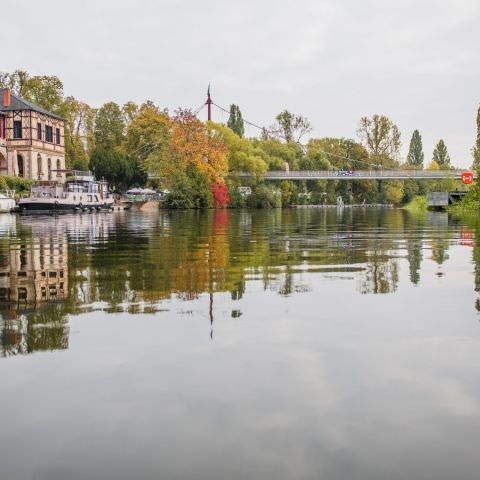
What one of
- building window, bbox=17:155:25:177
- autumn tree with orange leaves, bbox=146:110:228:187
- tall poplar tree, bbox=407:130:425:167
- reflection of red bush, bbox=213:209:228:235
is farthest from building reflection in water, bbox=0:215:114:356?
tall poplar tree, bbox=407:130:425:167

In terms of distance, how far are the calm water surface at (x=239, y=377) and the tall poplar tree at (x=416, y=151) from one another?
133 m

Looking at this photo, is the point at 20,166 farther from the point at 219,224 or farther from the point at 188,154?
the point at 219,224

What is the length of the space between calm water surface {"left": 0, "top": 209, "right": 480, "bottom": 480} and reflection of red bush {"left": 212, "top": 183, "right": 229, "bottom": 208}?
231 feet

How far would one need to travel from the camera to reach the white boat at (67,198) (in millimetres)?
55844

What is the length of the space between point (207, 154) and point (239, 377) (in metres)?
74.4

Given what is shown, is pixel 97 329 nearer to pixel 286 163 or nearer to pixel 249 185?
pixel 249 185

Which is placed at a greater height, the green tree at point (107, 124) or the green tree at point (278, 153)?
the green tree at point (107, 124)

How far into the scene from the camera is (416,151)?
139375mm

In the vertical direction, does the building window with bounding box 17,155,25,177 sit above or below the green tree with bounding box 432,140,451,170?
below

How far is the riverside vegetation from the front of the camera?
77562 mm

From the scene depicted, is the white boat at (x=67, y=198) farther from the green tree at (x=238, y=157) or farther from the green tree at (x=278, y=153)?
the green tree at (x=278, y=153)

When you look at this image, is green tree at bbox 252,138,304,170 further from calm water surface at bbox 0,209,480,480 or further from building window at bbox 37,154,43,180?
calm water surface at bbox 0,209,480,480

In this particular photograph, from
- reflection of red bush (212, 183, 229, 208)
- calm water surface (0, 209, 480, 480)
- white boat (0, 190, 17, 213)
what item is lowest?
calm water surface (0, 209, 480, 480)

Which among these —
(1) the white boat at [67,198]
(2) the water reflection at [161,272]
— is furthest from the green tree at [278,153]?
(2) the water reflection at [161,272]
